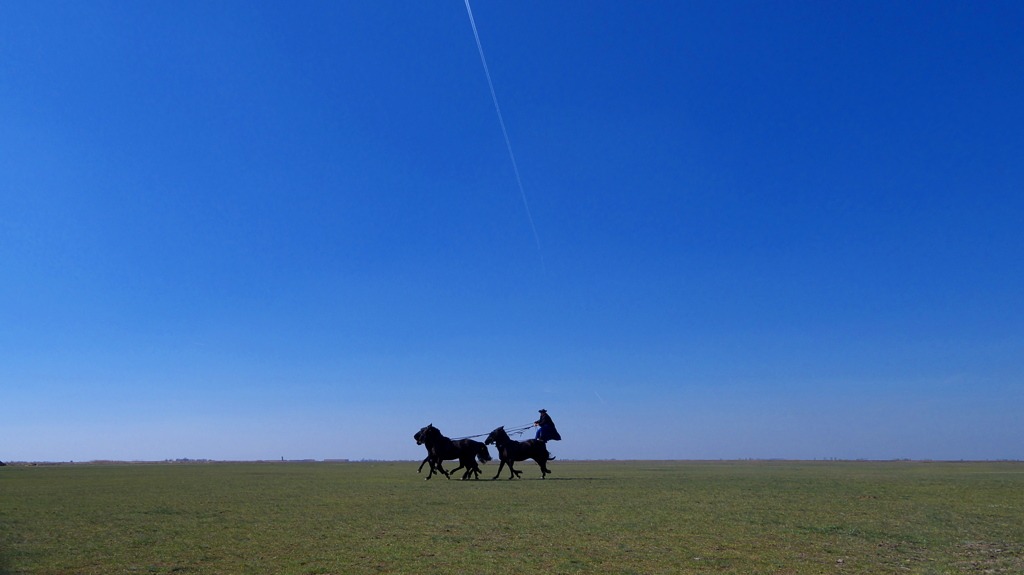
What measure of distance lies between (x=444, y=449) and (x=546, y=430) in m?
4.90

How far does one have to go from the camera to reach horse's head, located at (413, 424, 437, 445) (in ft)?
100

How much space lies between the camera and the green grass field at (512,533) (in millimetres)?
9336

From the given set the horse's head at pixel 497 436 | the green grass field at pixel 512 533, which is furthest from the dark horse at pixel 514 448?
the green grass field at pixel 512 533

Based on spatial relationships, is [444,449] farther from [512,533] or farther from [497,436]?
[512,533]

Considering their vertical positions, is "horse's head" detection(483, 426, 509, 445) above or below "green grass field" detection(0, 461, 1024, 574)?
above

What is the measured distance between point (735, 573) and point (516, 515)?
22.9ft

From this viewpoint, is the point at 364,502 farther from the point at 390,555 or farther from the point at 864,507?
the point at 864,507

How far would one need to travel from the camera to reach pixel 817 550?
34.4 feet

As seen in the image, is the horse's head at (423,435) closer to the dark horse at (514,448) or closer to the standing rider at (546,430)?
the dark horse at (514,448)

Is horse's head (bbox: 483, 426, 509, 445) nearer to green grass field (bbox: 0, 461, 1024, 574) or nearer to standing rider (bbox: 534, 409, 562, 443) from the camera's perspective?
standing rider (bbox: 534, 409, 562, 443)

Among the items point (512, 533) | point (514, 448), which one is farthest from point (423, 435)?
point (512, 533)

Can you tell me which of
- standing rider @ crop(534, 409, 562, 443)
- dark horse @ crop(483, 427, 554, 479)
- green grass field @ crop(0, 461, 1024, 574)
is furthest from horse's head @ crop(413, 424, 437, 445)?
green grass field @ crop(0, 461, 1024, 574)

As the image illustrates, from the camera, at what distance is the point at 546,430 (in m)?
32.0

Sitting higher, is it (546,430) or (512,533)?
(546,430)
